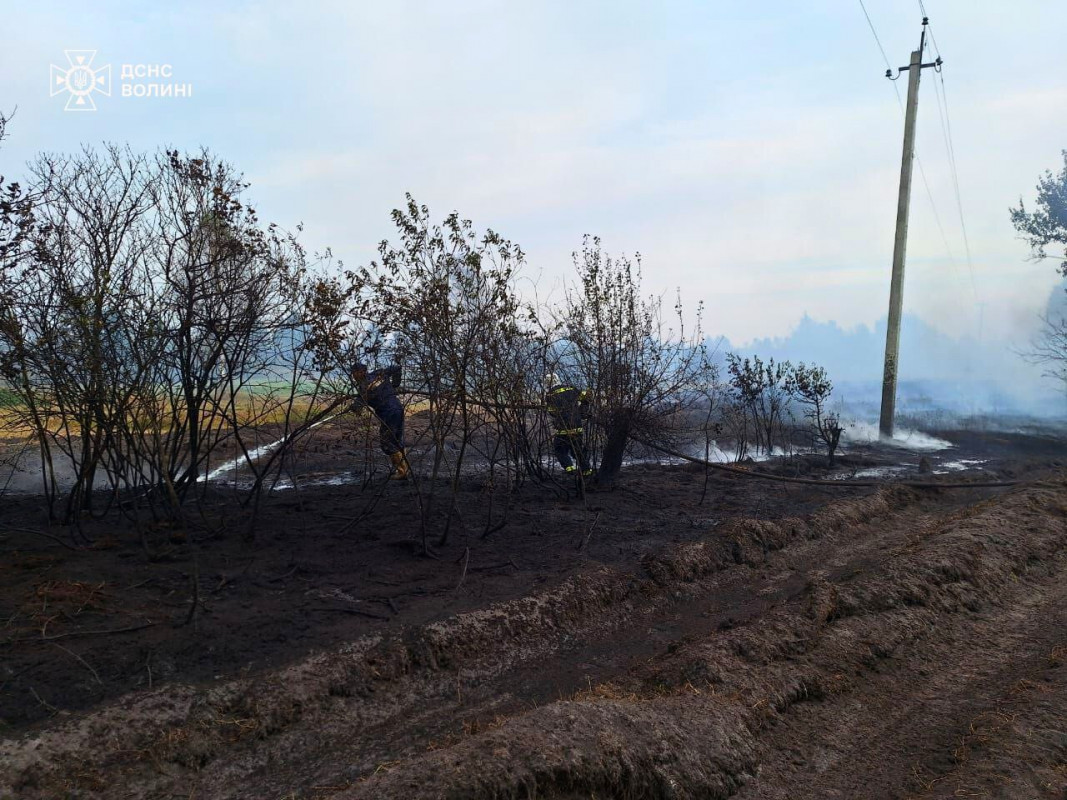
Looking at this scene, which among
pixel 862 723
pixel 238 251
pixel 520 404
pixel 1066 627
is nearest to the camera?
pixel 862 723

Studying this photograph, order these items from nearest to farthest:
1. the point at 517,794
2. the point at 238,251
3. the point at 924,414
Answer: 1. the point at 517,794
2. the point at 238,251
3. the point at 924,414

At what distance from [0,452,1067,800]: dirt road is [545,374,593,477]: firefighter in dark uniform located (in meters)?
2.34

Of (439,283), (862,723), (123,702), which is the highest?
(439,283)

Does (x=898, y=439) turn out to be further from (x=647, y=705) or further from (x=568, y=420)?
(x=647, y=705)

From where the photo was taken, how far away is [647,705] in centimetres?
443

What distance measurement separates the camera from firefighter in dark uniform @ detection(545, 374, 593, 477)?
30.7 feet

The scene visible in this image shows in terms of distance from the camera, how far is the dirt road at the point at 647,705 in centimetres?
380

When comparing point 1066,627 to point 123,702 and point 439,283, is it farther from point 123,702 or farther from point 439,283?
point 123,702

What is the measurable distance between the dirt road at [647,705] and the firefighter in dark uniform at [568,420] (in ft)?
7.68

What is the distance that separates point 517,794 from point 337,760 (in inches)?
48.2

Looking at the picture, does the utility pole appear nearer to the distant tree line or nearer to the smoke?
the smoke

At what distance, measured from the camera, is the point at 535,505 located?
989 cm

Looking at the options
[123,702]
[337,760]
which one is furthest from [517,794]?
[123,702]

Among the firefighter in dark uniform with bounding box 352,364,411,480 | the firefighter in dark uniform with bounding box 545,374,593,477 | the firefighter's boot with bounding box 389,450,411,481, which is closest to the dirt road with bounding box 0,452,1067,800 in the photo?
the firefighter's boot with bounding box 389,450,411,481
